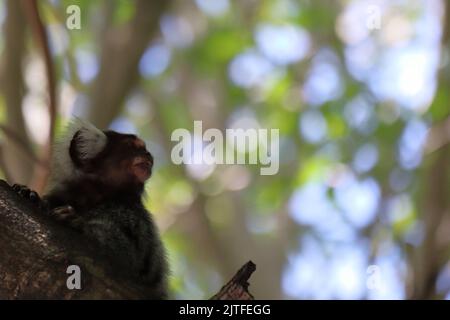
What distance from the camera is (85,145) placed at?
5496 mm

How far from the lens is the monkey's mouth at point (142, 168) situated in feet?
17.6

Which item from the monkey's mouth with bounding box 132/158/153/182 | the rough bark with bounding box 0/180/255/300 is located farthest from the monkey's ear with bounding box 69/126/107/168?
the rough bark with bounding box 0/180/255/300

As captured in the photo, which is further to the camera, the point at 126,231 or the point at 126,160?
the point at 126,160

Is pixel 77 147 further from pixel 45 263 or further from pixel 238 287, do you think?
pixel 238 287

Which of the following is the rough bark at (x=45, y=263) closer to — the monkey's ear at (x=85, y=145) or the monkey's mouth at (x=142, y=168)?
the monkey's mouth at (x=142, y=168)

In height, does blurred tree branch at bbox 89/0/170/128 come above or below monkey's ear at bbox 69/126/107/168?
above

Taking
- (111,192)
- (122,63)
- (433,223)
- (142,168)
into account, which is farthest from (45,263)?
(122,63)

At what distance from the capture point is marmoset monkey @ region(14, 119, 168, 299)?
472 centimetres

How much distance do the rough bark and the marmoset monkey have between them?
0.68 meters

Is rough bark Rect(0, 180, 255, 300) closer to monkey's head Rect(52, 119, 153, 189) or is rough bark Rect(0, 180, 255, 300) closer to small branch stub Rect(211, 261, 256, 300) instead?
small branch stub Rect(211, 261, 256, 300)

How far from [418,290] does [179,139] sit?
10.2 ft

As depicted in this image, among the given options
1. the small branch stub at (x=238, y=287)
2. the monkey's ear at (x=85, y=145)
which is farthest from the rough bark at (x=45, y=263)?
the monkey's ear at (x=85, y=145)

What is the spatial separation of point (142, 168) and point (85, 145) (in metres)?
0.47
